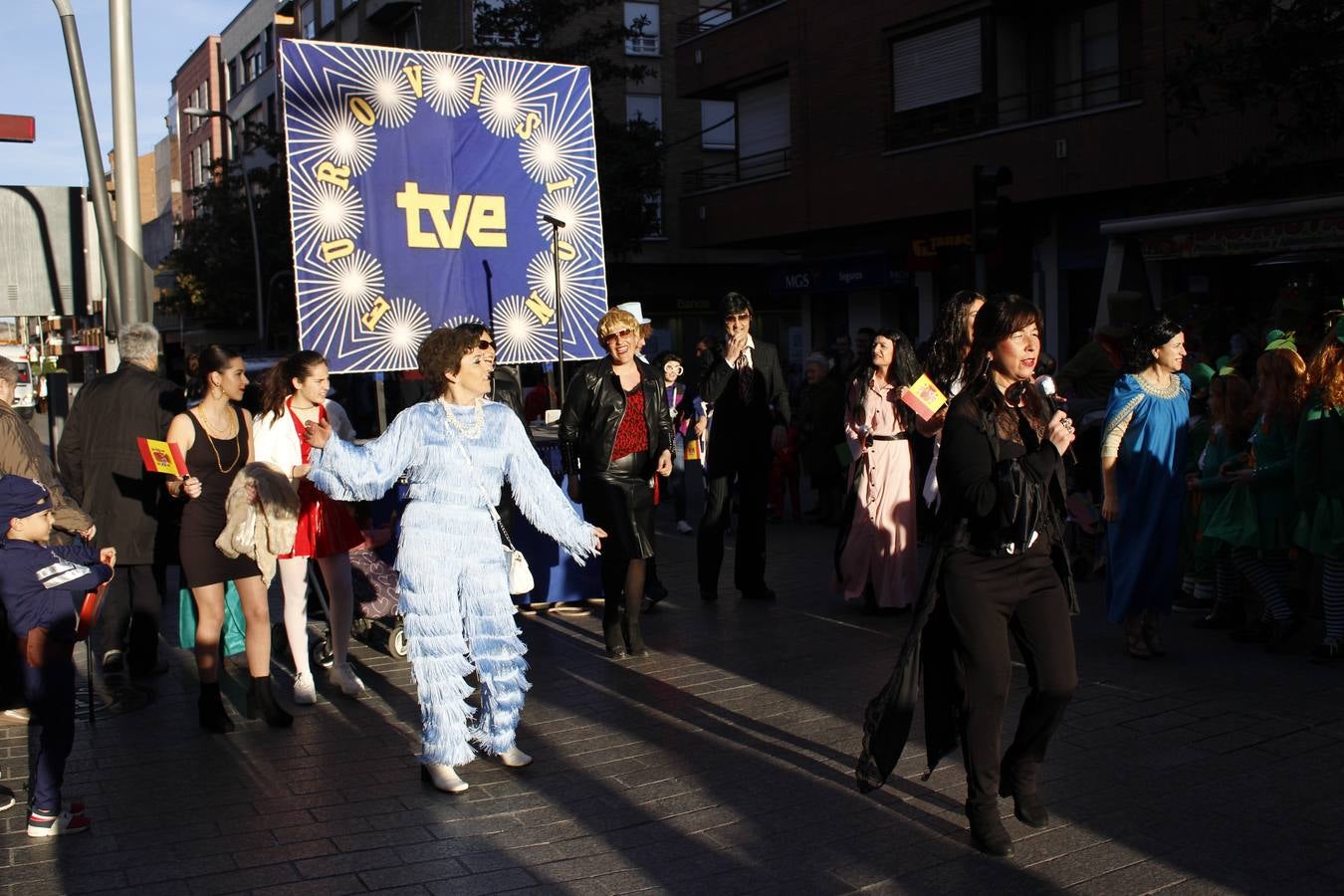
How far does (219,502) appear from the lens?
6.54 metres

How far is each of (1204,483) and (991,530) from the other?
387 cm

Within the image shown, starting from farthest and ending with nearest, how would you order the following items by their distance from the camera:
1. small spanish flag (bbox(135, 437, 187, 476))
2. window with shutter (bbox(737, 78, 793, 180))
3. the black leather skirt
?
window with shutter (bbox(737, 78, 793, 180)), the black leather skirt, small spanish flag (bbox(135, 437, 187, 476))

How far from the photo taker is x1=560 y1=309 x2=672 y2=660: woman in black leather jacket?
7797 millimetres

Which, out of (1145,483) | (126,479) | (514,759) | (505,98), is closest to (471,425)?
(514,759)

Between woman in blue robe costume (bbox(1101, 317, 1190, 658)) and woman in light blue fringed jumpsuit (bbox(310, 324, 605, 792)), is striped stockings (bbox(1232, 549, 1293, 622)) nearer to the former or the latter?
woman in blue robe costume (bbox(1101, 317, 1190, 658))

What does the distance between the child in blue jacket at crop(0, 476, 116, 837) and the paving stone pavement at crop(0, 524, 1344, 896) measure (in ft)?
0.52

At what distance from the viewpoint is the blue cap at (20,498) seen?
514 centimetres

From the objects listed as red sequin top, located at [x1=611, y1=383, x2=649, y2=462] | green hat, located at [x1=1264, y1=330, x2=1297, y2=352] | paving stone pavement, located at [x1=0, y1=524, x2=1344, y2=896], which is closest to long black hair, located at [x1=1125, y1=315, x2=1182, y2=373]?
green hat, located at [x1=1264, y1=330, x2=1297, y2=352]

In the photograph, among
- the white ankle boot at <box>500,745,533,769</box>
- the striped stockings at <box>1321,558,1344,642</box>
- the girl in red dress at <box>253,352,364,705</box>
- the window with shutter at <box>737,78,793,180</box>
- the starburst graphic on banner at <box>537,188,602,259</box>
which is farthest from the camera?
the window with shutter at <box>737,78,793,180</box>

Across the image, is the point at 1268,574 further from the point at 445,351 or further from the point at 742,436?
the point at 445,351

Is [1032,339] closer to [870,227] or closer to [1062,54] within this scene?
[1062,54]

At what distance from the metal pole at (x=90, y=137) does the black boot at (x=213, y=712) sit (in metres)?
4.69

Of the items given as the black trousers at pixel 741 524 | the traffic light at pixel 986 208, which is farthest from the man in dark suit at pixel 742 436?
the traffic light at pixel 986 208

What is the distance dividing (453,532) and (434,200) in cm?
476
